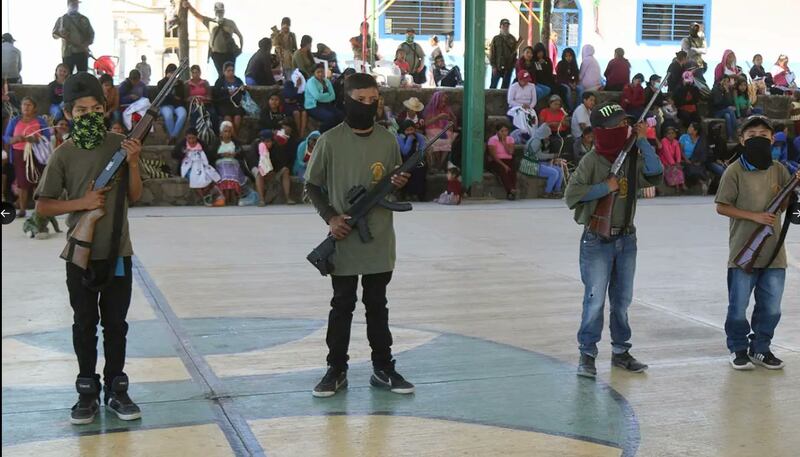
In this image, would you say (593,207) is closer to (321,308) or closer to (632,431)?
(632,431)

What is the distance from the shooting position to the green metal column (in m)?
17.4

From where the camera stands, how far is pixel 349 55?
26000mm

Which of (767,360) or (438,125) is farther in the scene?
(438,125)

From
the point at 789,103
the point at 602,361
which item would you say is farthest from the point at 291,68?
the point at 602,361

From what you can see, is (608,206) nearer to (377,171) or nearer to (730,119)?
(377,171)

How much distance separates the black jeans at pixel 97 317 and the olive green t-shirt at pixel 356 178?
112 centimetres

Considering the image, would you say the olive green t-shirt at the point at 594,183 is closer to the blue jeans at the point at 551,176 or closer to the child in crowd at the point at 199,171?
the child in crowd at the point at 199,171

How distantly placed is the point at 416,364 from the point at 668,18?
23722mm

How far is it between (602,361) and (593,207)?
1.09 meters

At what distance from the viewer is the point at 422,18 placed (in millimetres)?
27125

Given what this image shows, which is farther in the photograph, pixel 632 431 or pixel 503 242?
pixel 503 242

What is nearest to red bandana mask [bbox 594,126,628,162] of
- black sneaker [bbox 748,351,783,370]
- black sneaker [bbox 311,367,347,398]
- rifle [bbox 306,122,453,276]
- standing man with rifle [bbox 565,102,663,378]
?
standing man with rifle [bbox 565,102,663,378]

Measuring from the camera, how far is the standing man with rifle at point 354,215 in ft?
18.1

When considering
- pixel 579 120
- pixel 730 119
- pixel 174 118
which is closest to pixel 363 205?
pixel 174 118
